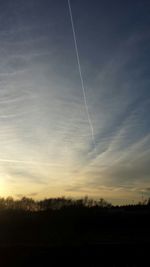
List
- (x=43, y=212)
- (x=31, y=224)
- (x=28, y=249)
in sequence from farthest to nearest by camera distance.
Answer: (x=43, y=212), (x=31, y=224), (x=28, y=249)

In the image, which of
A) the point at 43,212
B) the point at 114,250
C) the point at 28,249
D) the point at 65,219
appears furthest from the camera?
the point at 43,212

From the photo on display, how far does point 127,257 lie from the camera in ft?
63.5

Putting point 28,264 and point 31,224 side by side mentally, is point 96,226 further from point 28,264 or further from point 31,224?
point 28,264

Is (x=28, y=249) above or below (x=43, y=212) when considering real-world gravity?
below

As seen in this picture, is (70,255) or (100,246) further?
(100,246)

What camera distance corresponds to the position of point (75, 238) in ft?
108

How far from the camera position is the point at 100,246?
71.3ft

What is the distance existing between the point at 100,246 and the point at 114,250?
1.29m

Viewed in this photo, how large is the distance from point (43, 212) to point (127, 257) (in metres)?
38.0

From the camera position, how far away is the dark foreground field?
65.5 feet

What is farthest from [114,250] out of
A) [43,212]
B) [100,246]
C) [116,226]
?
[43,212]

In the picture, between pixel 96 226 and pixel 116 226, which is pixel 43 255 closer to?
pixel 116 226

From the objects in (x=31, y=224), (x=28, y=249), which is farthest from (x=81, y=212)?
(x=28, y=249)

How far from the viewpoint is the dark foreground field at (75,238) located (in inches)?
786
